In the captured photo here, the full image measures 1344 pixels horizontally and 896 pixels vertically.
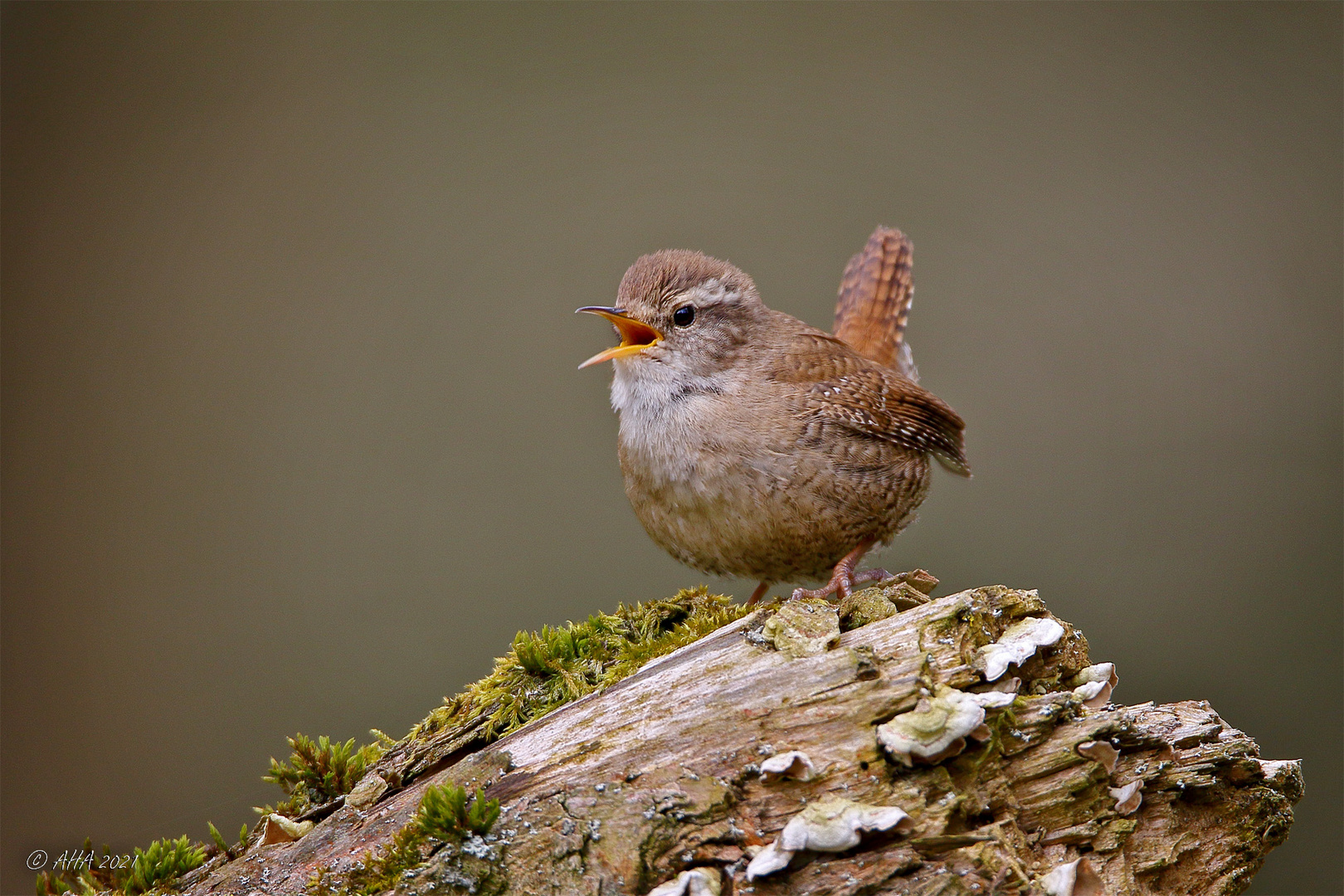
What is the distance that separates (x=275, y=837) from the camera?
2396 mm

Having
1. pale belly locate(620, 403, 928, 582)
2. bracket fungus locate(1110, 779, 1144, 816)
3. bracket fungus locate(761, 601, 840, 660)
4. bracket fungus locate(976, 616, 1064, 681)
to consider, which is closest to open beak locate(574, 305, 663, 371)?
pale belly locate(620, 403, 928, 582)

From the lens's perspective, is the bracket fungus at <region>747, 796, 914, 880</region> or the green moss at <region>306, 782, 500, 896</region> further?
the green moss at <region>306, 782, 500, 896</region>

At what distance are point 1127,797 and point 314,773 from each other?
204 cm

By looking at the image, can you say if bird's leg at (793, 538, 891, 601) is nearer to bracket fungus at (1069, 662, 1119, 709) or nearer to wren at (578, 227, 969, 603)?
wren at (578, 227, 969, 603)

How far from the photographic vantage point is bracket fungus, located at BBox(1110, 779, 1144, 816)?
212 cm

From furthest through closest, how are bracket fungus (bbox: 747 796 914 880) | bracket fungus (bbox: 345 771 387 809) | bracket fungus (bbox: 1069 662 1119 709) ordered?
1. bracket fungus (bbox: 345 771 387 809)
2. bracket fungus (bbox: 1069 662 1119 709)
3. bracket fungus (bbox: 747 796 914 880)

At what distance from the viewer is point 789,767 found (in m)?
2.04

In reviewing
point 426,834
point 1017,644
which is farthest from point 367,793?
point 1017,644

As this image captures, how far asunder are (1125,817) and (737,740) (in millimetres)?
882

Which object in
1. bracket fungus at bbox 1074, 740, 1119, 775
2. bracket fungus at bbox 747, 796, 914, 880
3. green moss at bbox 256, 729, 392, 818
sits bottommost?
bracket fungus at bbox 1074, 740, 1119, 775

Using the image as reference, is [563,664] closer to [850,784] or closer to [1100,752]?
[850,784]

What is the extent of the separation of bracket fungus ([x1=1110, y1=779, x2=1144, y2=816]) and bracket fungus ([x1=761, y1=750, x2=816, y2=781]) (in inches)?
27.4

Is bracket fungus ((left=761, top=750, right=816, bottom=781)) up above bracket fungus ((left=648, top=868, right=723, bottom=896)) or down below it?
above

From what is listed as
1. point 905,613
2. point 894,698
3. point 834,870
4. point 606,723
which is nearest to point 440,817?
point 606,723
